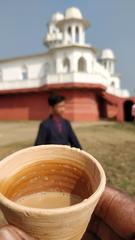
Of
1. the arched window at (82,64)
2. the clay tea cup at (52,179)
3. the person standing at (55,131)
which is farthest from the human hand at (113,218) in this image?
the arched window at (82,64)

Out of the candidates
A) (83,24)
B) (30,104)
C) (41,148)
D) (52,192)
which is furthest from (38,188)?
(83,24)

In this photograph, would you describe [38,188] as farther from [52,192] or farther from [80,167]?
[80,167]

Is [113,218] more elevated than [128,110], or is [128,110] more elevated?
[113,218]

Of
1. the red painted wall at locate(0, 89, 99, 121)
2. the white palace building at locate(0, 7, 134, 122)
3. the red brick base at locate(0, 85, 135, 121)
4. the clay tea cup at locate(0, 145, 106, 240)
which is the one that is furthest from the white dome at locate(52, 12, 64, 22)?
the clay tea cup at locate(0, 145, 106, 240)

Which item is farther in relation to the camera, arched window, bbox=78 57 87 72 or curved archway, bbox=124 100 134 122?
arched window, bbox=78 57 87 72

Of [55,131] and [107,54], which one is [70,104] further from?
[107,54]

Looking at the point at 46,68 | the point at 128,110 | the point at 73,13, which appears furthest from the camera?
the point at 46,68

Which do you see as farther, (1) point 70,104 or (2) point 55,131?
(1) point 70,104

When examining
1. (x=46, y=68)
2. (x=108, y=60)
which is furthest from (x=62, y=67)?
(x=108, y=60)

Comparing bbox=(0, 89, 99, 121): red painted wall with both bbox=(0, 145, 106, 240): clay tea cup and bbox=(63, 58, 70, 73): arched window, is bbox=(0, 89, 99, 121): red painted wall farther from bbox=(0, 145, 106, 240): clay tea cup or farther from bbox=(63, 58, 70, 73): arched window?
bbox=(0, 145, 106, 240): clay tea cup

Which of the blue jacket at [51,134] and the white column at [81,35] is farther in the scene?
the white column at [81,35]

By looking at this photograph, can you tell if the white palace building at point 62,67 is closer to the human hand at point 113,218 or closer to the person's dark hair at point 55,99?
the person's dark hair at point 55,99

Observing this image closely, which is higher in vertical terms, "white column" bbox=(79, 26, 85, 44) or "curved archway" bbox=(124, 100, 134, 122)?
"white column" bbox=(79, 26, 85, 44)

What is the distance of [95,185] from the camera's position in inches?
50.2
